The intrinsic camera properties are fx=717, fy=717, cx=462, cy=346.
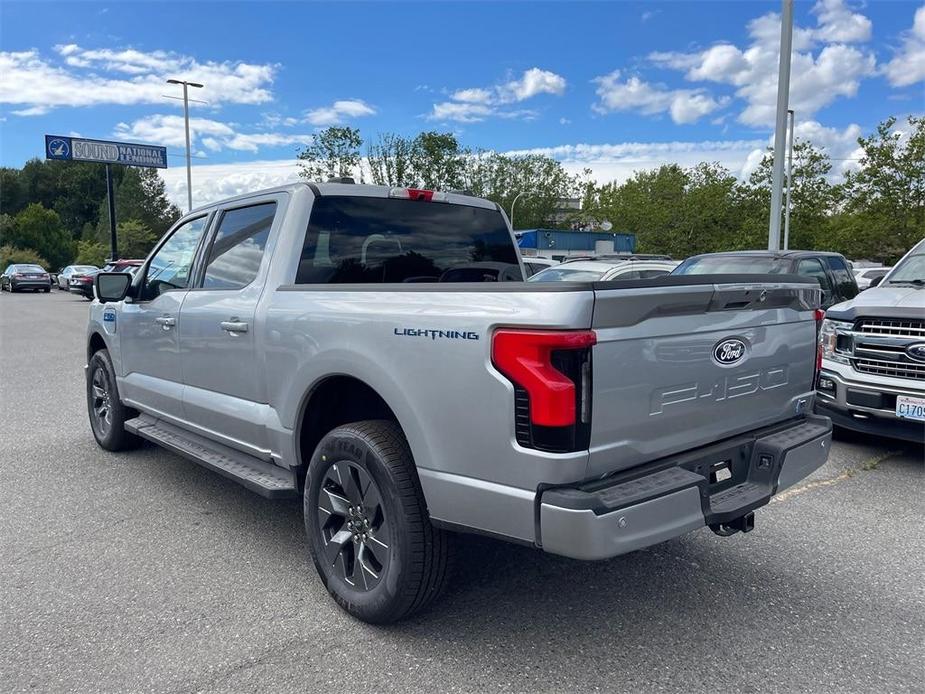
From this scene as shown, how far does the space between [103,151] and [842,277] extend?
41.9 metres

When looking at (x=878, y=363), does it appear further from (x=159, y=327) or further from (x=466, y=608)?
(x=159, y=327)

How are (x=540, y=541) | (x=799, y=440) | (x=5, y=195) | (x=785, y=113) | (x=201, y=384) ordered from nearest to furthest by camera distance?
(x=540, y=541) → (x=799, y=440) → (x=201, y=384) → (x=785, y=113) → (x=5, y=195)

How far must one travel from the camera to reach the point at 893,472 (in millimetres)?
5418

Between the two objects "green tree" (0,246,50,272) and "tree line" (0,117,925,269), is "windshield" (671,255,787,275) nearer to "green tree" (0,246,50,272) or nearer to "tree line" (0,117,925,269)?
"tree line" (0,117,925,269)

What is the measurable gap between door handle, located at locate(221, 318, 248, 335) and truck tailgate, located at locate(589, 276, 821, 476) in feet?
6.77

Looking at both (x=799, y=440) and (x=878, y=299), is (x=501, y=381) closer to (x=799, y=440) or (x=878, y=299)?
(x=799, y=440)

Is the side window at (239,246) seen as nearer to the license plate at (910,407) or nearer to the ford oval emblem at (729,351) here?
the ford oval emblem at (729,351)

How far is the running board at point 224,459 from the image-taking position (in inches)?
139

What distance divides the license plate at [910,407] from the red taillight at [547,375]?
4.01 metres

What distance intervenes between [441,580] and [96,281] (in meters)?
3.64

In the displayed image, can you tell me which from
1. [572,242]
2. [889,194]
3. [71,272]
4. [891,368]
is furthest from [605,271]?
[572,242]

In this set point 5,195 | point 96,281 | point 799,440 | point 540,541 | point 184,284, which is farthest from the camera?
point 5,195

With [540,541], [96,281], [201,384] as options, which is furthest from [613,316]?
[96,281]

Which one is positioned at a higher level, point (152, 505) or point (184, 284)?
point (184, 284)
